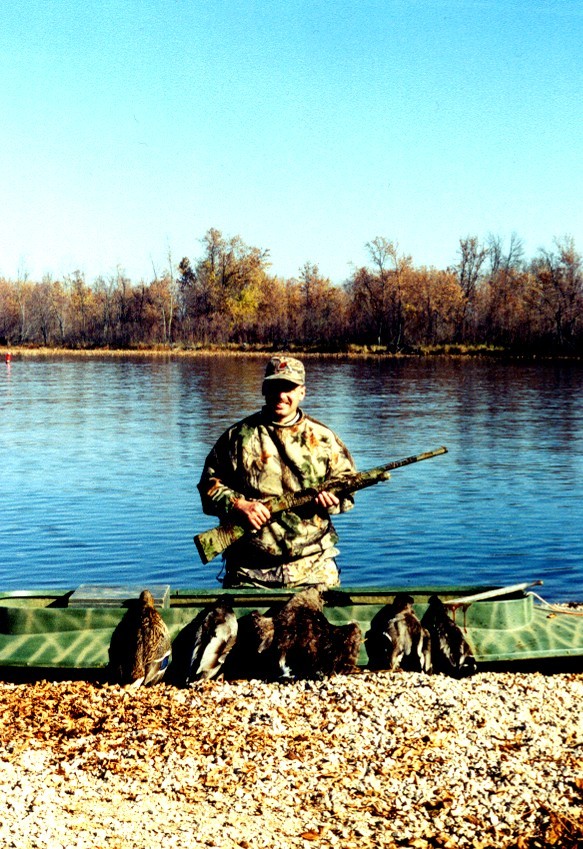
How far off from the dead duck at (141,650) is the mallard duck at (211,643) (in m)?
0.21

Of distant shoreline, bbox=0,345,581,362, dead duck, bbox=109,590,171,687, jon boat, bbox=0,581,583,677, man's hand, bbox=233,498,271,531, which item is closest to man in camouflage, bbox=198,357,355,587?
man's hand, bbox=233,498,271,531

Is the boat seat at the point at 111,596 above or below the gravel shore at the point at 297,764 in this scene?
above

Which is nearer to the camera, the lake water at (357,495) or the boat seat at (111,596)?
the boat seat at (111,596)

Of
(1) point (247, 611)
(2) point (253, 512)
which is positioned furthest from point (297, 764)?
(2) point (253, 512)

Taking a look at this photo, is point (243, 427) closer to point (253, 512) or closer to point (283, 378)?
point (283, 378)

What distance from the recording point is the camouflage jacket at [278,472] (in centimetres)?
877

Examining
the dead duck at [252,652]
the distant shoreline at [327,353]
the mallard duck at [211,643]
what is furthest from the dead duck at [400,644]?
the distant shoreline at [327,353]

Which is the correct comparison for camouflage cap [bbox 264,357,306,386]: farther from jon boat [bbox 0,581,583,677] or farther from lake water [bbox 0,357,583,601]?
lake water [bbox 0,357,583,601]

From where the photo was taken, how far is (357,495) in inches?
843

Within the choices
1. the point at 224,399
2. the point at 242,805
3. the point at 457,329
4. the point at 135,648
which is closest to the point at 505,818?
the point at 242,805

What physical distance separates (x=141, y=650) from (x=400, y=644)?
1.74 meters

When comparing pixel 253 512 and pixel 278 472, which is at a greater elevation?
pixel 278 472

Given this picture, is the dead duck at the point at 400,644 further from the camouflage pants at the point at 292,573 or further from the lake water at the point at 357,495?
the lake water at the point at 357,495

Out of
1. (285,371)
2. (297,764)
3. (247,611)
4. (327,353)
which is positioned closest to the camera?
(297,764)
